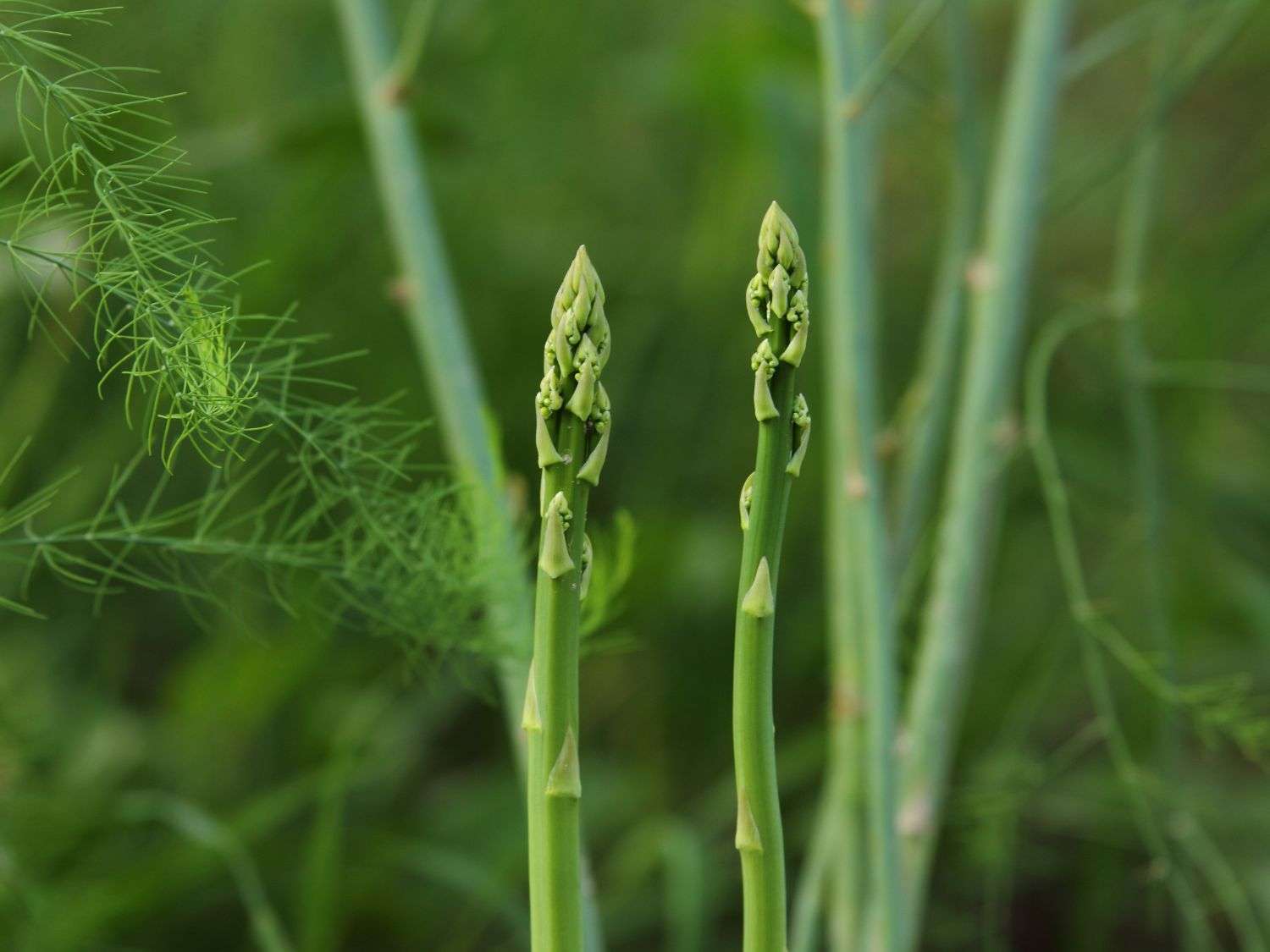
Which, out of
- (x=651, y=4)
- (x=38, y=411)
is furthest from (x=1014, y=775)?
(x=651, y=4)

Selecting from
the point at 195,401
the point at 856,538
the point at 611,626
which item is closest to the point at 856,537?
the point at 856,538

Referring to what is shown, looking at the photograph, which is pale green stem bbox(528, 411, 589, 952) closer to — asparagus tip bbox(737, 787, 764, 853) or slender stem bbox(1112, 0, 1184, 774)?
asparagus tip bbox(737, 787, 764, 853)

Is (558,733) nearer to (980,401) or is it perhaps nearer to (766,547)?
(766,547)

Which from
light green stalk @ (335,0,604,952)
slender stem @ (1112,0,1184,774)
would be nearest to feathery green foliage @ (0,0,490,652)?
light green stalk @ (335,0,604,952)

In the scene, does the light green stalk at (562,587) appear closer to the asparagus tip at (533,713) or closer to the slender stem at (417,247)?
the asparagus tip at (533,713)

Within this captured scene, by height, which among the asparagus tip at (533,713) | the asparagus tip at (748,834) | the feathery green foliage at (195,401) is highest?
the feathery green foliage at (195,401)

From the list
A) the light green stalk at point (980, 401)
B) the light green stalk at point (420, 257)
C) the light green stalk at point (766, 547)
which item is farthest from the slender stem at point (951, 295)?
the light green stalk at point (766, 547)

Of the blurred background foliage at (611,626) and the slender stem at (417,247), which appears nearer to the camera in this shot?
the slender stem at (417,247)
